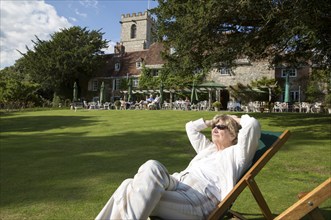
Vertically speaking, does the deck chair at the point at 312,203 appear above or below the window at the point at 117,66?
below

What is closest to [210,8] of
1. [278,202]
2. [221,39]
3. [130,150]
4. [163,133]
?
[221,39]

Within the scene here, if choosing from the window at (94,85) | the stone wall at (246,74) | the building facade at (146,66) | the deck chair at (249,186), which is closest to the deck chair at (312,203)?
the deck chair at (249,186)

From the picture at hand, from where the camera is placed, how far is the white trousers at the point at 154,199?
232cm

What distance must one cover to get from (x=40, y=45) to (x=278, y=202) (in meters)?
→ 43.6

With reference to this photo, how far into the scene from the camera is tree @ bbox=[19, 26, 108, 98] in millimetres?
40688

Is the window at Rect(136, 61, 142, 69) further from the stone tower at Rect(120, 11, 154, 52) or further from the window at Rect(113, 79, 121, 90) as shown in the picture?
the stone tower at Rect(120, 11, 154, 52)

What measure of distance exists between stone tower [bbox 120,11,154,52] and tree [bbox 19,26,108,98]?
1240 centimetres

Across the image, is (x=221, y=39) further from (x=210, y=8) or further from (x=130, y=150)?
(x=130, y=150)

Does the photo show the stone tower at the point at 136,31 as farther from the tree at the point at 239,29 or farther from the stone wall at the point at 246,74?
the tree at the point at 239,29

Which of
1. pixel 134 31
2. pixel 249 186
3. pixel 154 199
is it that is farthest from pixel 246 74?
pixel 154 199

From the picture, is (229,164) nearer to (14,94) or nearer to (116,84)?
(14,94)

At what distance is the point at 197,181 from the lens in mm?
2918

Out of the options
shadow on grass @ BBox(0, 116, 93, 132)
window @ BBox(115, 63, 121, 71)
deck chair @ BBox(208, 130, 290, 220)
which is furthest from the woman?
window @ BBox(115, 63, 121, 71)

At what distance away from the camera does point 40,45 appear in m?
42.9
